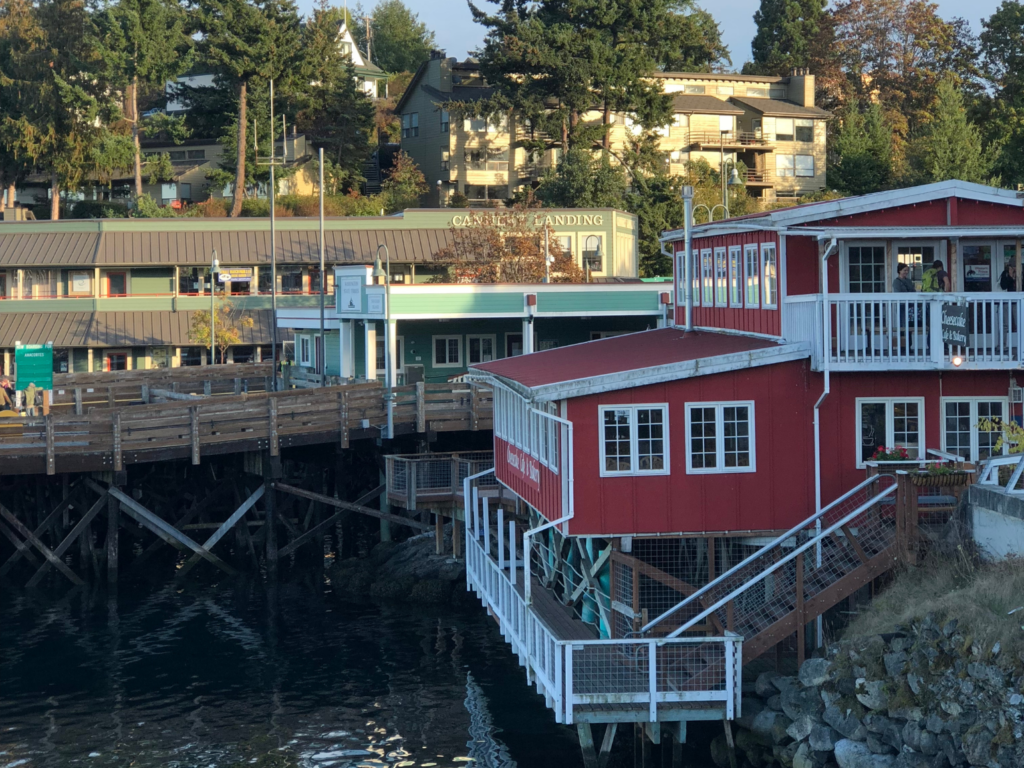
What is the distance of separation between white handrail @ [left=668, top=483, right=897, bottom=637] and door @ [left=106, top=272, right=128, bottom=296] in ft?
168

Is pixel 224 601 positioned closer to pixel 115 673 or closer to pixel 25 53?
pixel 115 673

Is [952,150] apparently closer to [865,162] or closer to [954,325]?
[865,162]

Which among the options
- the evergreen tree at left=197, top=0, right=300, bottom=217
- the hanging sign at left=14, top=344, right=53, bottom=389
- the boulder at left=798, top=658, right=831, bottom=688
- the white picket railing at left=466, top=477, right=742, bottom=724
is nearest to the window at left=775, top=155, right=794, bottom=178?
the evergreen tree at left=197, top=0, right=300, bottom=217

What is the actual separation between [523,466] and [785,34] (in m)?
82.6

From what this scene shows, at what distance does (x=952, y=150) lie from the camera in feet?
218

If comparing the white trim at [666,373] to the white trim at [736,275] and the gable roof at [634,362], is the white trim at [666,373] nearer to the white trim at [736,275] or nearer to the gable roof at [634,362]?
the gable roof at [634,362]

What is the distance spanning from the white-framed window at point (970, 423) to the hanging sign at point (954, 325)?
4.13ft

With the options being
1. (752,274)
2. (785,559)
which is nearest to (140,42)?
(752,274)

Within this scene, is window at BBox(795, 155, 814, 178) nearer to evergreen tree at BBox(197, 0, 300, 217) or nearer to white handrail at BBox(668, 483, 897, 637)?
evergreen tree at BBox(197, 0, 300, 217)

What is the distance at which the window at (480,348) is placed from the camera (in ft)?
145

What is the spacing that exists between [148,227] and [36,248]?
5237mm

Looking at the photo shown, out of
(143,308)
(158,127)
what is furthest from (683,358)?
(158,127)

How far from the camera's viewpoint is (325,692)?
85.5ft

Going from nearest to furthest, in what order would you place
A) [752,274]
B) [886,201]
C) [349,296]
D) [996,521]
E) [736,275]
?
[996,521] < [886,201] < [752,274] < [736,275] < [349,296]
